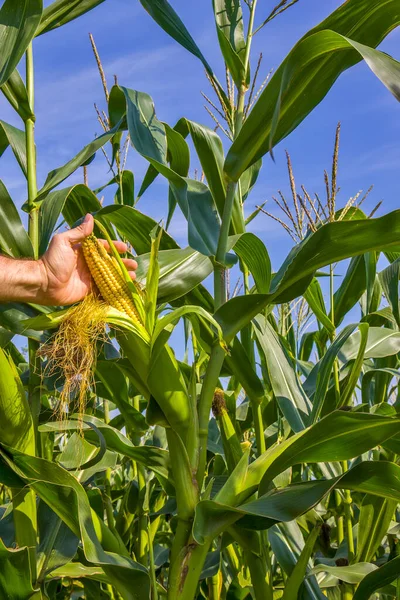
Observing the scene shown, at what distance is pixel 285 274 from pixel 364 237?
0.23m

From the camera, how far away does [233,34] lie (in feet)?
7.30

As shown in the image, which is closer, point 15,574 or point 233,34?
point 15,574

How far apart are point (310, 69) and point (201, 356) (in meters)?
1.34

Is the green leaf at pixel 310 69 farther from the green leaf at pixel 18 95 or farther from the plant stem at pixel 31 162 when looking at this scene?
the green leaf at pixel 18 95

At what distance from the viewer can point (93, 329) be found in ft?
5.48

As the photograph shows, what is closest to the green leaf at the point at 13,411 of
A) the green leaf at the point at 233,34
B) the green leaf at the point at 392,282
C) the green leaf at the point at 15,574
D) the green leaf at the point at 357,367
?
the green leaf at the point at 15,574

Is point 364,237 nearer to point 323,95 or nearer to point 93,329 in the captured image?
point 323,95

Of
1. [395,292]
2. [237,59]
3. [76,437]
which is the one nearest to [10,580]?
[76,437]

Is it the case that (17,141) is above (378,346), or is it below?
above

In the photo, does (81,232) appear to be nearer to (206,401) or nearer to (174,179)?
(174,179)

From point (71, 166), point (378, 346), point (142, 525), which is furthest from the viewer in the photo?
point (142, 525)

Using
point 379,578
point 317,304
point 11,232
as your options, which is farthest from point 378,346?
point 11,232

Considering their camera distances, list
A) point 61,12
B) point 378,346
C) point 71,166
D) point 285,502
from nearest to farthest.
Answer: point 285,502 → point 71,166 → point 61,12 → point 378,346

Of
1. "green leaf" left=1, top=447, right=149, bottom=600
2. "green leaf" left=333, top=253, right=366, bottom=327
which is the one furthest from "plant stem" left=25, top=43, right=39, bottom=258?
"green leaf" left=333, top=253, right=366, bottom=327
